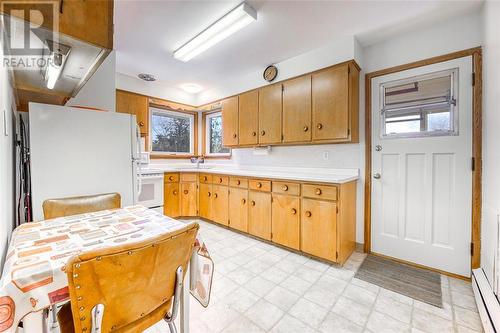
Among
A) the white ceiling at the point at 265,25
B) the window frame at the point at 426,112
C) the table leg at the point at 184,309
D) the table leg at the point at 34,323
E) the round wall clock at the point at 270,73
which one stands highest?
the white ceiling at the point at 265,25

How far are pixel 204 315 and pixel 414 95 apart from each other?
284cm

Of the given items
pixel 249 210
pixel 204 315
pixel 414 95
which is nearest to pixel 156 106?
pixel 249 210

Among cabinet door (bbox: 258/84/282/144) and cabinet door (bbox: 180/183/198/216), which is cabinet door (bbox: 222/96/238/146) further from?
cabinet door (bbox: 180/183/198/216)

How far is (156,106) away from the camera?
415 cm

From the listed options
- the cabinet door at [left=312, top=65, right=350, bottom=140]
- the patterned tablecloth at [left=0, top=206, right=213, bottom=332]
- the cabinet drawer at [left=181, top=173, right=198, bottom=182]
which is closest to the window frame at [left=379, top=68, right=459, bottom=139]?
the cabinet door at [left=312, top=65, right=350, bottom=140]

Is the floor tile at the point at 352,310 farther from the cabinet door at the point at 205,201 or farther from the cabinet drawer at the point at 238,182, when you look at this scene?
the cabinet door at the point at 205,201

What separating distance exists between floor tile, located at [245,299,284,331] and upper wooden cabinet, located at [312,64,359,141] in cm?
180

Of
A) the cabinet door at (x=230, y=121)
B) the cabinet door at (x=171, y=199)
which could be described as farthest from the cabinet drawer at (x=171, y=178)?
the cabinet door at (x=230, y=121)

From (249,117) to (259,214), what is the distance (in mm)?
1489

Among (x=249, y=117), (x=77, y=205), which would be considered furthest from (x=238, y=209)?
(x=77, y=205)

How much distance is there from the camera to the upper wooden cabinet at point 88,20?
0.94 metres

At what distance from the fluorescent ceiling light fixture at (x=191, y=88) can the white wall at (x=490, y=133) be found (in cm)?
372

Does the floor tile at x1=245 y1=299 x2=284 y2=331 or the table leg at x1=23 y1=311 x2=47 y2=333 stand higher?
the table leg at x1=23 y1=311 x2=47 y2=333

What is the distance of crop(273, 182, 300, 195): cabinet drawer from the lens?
253 centimetres
